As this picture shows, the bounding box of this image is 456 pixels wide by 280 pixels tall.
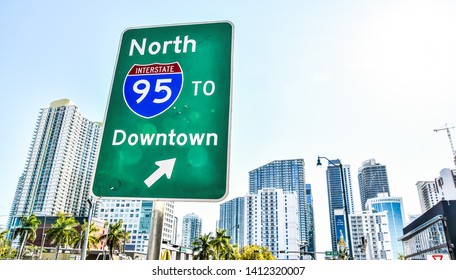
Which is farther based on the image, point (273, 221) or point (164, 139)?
point (273, 221)

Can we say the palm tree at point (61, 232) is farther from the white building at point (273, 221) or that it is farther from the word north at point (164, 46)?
the white building at point (273, 221)

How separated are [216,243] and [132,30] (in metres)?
59.2

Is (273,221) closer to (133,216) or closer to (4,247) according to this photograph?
(133,216)

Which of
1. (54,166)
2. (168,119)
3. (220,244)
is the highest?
(54,166)

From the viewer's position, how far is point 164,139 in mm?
2939

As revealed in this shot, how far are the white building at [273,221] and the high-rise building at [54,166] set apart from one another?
256 feet

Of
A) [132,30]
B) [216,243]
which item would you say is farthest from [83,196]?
[132,30]

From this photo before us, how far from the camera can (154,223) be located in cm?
258

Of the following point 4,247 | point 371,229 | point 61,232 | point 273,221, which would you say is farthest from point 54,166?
point 371,229

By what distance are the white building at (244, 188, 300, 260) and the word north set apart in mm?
158187

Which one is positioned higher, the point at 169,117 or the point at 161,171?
the point at 169,117

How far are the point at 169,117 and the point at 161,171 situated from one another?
510 millimetres

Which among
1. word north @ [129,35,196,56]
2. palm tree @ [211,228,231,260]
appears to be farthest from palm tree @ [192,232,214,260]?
word north @ [129,35,196,56]
